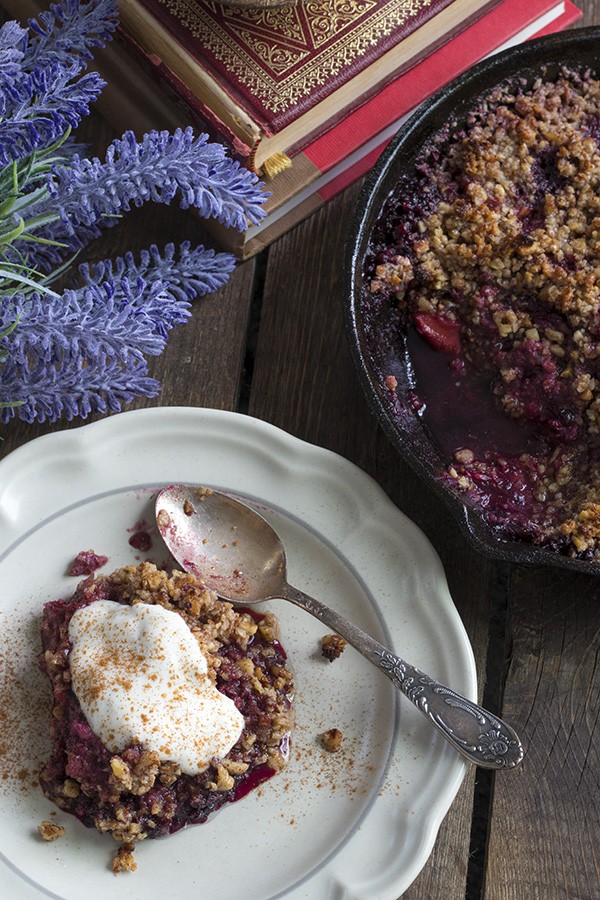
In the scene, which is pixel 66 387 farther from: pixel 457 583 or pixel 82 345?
pixel 457 583

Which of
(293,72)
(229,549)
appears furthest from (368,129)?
(229,549)

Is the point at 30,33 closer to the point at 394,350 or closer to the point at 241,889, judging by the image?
the point at 394,350

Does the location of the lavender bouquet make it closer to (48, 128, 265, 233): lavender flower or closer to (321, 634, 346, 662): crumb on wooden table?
(48, 128, 265, 233): lavender flower

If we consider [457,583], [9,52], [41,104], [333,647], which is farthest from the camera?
[457,583]

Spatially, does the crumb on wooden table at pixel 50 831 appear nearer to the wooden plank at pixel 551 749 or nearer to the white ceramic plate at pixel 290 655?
the white ceramic plate at pixel 290 655

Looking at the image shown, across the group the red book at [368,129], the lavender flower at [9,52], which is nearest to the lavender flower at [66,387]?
the red book at [368,129]

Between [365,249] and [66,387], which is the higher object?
[365,249]

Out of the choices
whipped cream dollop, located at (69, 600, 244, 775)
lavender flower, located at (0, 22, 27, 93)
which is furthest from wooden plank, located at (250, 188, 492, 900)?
lavender flower, located at (0, 22, 27, 93)
